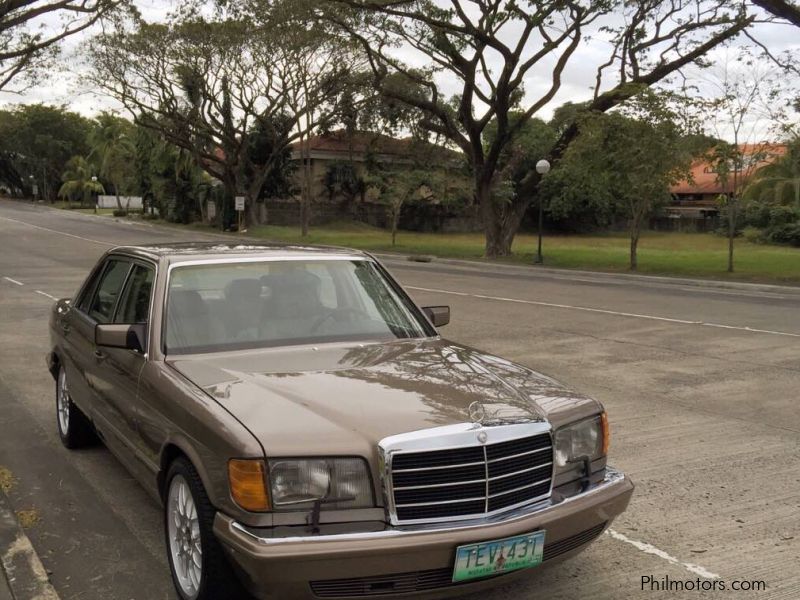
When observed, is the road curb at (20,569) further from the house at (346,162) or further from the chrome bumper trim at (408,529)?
the house at (346,162)

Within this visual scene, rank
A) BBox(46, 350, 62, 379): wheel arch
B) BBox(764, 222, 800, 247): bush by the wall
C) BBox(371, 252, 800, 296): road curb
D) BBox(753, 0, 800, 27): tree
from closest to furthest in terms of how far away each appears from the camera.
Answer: BBox(46, 350, 62, 379): wheel arch → BBox(753, 0, 800, 27): tree → BBox(371, 252, 800, 296): road curb → BBox(764, 222, 800, 247): bush by the wall

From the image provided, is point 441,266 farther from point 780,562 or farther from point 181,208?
point 181,208

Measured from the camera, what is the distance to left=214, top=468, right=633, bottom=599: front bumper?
280 centimetres

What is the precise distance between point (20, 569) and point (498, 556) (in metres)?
2.33

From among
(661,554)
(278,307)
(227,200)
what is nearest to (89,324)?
(278,307)

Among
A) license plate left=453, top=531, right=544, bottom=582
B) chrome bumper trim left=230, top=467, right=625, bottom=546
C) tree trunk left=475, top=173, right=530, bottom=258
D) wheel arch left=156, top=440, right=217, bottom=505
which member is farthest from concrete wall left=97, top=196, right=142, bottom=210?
license plate left=453, top=531, right=544, bottom=582

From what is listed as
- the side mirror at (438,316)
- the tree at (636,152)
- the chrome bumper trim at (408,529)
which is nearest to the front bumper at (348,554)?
the chrome bumper trim at (408,529)

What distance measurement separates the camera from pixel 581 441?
3531mm

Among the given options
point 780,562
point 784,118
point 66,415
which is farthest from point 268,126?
point 780,562

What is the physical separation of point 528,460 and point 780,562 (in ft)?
5.54

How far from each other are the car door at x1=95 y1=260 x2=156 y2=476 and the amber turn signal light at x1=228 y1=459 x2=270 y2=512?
3.92 ft

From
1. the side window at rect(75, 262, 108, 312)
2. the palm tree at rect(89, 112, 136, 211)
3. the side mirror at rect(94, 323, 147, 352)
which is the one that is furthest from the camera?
the palm tree at rect(89, 112, 136, 211)

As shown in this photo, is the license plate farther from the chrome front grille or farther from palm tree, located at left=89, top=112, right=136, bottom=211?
palm tree, located at left=89, top=112, right=136, bottom=211

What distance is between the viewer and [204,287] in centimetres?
440
